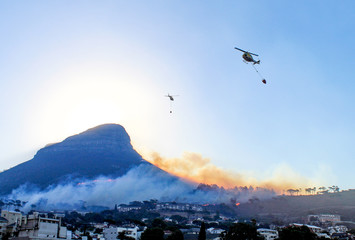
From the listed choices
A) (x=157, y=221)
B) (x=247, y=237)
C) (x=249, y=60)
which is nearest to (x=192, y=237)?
(x=157, y=221)

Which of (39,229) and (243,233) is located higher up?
(39,229)

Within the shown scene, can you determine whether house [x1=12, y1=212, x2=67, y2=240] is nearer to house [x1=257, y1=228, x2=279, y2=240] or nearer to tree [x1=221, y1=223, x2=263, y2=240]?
tree [x1=221, y1=223, x2=263, y2=240]

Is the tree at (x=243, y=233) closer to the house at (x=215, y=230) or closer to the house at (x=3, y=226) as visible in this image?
the house at (x=3, y=226)

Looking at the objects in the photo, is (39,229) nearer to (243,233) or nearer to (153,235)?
(153,235)

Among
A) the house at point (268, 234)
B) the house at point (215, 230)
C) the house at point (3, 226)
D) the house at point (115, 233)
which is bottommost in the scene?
the house at point (215, 230)

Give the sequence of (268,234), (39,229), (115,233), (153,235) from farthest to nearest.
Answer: (268,234) → (115,233) → (153,235) → (39,229)

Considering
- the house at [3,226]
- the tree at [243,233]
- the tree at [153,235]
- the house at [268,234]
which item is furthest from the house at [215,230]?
the house at [3,226]

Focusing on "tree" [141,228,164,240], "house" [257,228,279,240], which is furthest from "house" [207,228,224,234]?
"tree" [141,228,164,240]

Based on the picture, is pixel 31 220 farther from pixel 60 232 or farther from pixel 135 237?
pixel 135 237

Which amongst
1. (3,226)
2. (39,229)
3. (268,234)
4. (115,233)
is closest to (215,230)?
(268,234)

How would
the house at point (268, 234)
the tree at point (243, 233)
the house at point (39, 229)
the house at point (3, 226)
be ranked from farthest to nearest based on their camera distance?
1. the house at point (268, 234)
2. the tree at point (243, 233)
3. the house at point (3, 226)
4. the house at point (39, 229)

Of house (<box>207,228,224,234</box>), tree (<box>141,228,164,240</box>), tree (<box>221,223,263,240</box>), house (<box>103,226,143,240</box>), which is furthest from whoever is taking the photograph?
house (<box>207,228,224,234</box>)

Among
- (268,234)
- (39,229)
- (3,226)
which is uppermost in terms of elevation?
(39,229)
